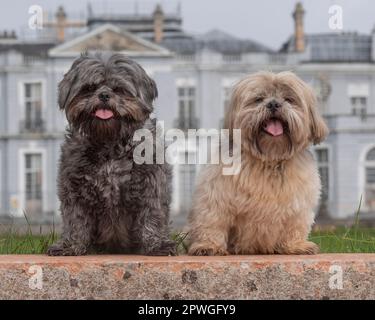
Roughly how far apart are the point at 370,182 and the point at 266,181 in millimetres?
38670

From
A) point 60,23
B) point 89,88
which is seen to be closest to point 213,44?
point 60,23

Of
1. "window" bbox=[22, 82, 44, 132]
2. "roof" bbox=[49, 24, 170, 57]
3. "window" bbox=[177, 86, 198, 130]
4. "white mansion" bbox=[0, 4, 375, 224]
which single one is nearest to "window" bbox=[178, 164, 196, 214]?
"white mansion" bbox=[0, 4, 375, 224]

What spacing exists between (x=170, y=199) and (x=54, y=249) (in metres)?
0.66

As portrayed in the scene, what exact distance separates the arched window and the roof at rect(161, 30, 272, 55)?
295 inches

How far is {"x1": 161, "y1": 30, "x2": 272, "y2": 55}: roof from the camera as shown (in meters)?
44.7

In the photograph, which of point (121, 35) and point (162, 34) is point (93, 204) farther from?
point (162, 34)

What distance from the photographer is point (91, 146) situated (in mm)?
4551

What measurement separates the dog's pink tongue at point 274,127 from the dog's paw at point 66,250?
1.11 metres

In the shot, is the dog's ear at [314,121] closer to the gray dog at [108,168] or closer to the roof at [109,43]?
the gray dog at [108,168]

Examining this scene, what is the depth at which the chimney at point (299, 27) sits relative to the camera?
44188 mm

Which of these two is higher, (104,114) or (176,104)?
(104,114)

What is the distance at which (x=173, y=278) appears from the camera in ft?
14.1

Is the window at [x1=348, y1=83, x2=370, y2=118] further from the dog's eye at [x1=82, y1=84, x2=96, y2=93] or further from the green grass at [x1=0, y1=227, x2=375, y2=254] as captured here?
the dog's eye at [x1=82, y1=84, x2=96, y2=93]

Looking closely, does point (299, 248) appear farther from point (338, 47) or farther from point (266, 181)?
point (338, 47)
